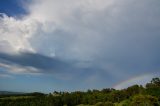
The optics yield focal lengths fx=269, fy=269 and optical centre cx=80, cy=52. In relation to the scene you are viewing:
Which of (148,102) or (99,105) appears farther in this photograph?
(99,105)

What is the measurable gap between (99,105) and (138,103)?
36.4 metres

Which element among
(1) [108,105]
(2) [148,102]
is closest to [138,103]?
(2) [148,102]

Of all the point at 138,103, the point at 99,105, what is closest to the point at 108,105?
the point at 99,105

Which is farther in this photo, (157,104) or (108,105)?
(108,105)

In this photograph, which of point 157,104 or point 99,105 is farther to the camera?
point 99,105

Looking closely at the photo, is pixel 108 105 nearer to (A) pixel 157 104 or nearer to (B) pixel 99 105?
(B) pixel 99 105

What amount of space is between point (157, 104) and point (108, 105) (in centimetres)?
3481

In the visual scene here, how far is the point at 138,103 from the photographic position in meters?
162

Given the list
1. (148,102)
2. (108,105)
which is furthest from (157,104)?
(108,105)

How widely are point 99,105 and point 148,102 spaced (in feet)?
130

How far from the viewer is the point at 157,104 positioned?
168 m

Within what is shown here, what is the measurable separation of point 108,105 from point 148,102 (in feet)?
110

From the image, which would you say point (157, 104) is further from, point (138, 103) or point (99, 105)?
point (99, 105)

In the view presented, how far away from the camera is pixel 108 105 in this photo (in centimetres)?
18725
